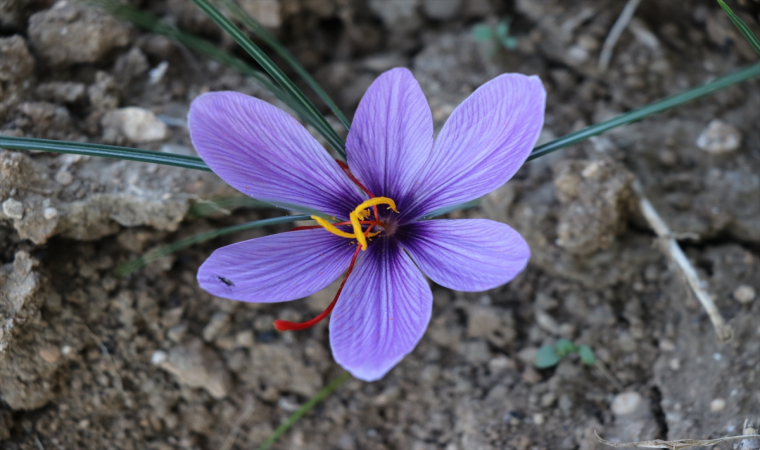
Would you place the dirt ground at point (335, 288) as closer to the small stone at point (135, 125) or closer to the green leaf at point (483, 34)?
the small stone at point (135, 125)

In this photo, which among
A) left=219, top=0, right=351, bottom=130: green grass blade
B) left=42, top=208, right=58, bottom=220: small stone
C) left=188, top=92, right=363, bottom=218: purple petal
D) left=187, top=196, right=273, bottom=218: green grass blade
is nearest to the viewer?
left=188, top=92, right=363, bottom=218: purple petal

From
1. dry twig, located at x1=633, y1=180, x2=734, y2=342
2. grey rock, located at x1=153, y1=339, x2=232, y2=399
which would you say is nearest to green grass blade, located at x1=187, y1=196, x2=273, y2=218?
grey rock, located at x1=153, y1=339, x2=232, y2=399

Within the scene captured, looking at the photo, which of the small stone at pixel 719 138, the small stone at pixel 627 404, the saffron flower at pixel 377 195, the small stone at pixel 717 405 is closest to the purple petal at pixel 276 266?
the saffron flower at pixel 377 195

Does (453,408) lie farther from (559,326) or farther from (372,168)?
(372,168)

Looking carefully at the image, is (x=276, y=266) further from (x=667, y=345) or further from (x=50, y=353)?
(x=667, y=345)

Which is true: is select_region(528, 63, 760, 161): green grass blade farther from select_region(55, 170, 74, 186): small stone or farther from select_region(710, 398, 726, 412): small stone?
select_region(55, 170, 74, 186): small stone
